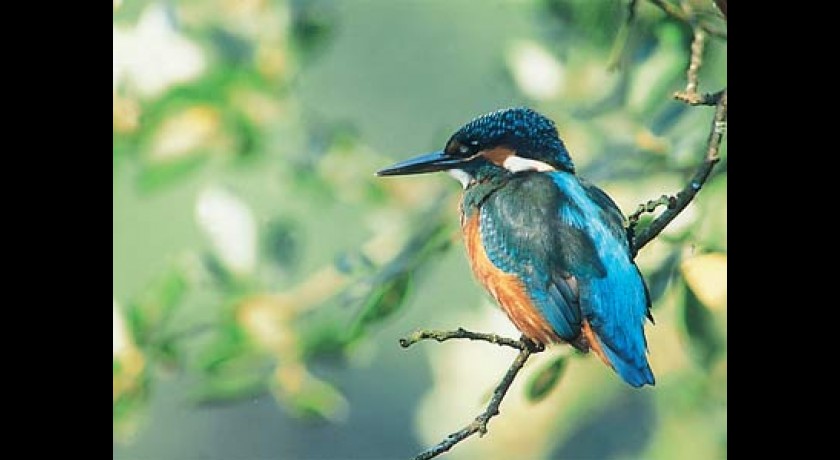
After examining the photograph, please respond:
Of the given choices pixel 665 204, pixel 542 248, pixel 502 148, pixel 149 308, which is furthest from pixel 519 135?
pixel 149 308

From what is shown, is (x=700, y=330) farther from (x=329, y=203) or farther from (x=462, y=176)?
(x=329, y=203)

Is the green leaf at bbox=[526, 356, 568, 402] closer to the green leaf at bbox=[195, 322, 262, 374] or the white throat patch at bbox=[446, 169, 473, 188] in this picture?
the white throat patch at bbox=[446, 169, 473, 188]

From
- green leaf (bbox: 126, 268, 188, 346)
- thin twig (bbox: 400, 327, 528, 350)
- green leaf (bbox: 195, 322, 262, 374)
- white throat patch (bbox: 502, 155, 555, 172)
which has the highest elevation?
white throat patch (bbox: 502, 155, 555, 172)

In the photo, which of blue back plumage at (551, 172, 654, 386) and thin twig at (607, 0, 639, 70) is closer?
blue back plumage at (551, 172, 654, 386)

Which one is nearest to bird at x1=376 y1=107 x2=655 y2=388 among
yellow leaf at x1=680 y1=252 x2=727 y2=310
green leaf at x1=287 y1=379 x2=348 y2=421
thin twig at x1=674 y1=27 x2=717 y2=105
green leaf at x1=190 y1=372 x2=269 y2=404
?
yellow leaf at x1=680 y1=252 x2=727 y2=310

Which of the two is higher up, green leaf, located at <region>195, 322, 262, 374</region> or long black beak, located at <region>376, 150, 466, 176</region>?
long black beak, located at <region>376, 150, 466, 176</region>

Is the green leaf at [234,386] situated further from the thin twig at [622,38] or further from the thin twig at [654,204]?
the thin twig at [622,38]

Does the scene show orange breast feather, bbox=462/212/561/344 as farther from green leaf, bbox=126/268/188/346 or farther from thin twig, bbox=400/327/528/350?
green leaf, bbox=126/268/188/346

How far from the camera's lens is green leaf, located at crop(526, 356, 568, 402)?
2.04 m

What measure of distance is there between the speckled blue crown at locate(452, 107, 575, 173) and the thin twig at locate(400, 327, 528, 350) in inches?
15.3

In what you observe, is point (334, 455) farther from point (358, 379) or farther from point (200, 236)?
point (200, 236)

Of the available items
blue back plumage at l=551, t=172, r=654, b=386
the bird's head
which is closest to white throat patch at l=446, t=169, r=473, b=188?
the bird's head

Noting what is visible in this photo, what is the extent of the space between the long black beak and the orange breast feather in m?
0.13

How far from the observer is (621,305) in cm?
197
